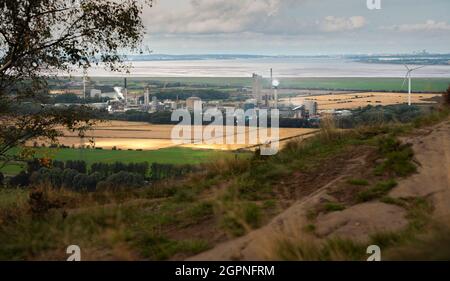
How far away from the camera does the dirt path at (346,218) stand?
594 centimetres

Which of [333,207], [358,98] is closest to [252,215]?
[333,207]

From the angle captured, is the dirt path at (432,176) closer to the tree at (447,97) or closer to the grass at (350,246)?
the grass at (350,246)

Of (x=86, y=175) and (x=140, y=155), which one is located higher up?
(x=86, y=175)

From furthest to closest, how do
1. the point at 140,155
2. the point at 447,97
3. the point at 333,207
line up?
the point at 140,155
the point at 447,97
the point at 333,207

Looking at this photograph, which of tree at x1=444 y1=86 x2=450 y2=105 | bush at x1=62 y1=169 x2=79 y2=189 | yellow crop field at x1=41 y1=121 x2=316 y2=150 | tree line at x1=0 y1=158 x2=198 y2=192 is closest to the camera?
tree line at x1=0 y1=158 x2=198 y2=192

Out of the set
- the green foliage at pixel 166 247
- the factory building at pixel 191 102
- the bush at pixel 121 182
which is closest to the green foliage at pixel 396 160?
the green foliage at pixel 166 247

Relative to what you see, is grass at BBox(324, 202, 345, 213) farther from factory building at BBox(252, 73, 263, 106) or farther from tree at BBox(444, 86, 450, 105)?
factory building at BBox(252, 73, 263, 106)

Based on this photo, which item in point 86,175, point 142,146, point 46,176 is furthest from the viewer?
point 142,146

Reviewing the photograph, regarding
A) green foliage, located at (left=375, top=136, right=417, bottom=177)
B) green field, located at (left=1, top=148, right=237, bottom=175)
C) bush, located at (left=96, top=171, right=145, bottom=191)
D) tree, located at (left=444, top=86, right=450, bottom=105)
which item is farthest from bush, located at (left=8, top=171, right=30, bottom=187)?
tree, located at (left=444, top=86, right=450, bottom=105)

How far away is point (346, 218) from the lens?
6.79 metres

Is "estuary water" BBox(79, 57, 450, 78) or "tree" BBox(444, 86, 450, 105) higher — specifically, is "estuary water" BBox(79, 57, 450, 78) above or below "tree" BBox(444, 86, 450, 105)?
above

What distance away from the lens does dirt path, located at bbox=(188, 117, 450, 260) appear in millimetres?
5938

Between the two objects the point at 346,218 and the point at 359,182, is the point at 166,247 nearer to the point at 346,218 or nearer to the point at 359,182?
the point at 346,218

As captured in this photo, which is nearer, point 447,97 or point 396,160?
point 396,160
